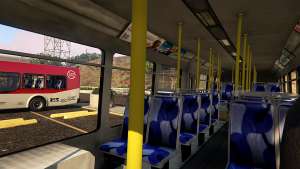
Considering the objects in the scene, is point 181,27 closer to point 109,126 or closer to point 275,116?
point 109,126

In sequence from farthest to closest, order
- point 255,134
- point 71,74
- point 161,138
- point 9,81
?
1. point 71,74
2. point 9,81
3. point 161,138
4. point 255,134

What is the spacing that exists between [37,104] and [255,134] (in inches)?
468

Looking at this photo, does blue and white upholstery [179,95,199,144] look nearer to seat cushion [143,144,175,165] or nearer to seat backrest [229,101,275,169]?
seat cushion [143,144,175,165]

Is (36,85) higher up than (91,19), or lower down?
lower down

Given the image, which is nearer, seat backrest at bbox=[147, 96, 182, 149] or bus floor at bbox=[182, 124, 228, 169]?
seat backrest at bbox=[147, 96, 182, 149]

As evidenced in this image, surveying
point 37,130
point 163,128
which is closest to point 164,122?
point 163,128

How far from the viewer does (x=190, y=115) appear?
13.0 feet

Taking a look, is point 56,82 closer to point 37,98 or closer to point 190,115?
point 37,98

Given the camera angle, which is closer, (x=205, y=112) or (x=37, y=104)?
(x=205, y=112)

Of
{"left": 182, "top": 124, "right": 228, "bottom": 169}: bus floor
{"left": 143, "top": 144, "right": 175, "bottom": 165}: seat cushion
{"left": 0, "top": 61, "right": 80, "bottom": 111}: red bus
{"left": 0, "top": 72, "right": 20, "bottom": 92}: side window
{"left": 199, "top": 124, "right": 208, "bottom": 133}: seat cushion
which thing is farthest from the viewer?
{"left": 0, "top": 61, "right": 80, "bottom": 111}: red bus

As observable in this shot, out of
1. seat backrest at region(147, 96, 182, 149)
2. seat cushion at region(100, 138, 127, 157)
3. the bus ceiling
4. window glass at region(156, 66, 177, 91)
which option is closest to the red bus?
window glass at region(156, 66, 177, 91)

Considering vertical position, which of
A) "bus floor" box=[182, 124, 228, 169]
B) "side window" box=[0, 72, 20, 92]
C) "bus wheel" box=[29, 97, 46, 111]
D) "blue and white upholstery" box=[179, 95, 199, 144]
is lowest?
"bus floor" box=[182, 124, 228, 169]

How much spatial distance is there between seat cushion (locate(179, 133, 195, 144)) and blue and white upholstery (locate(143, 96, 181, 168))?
0.59 m

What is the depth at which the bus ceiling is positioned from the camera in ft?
7.83
